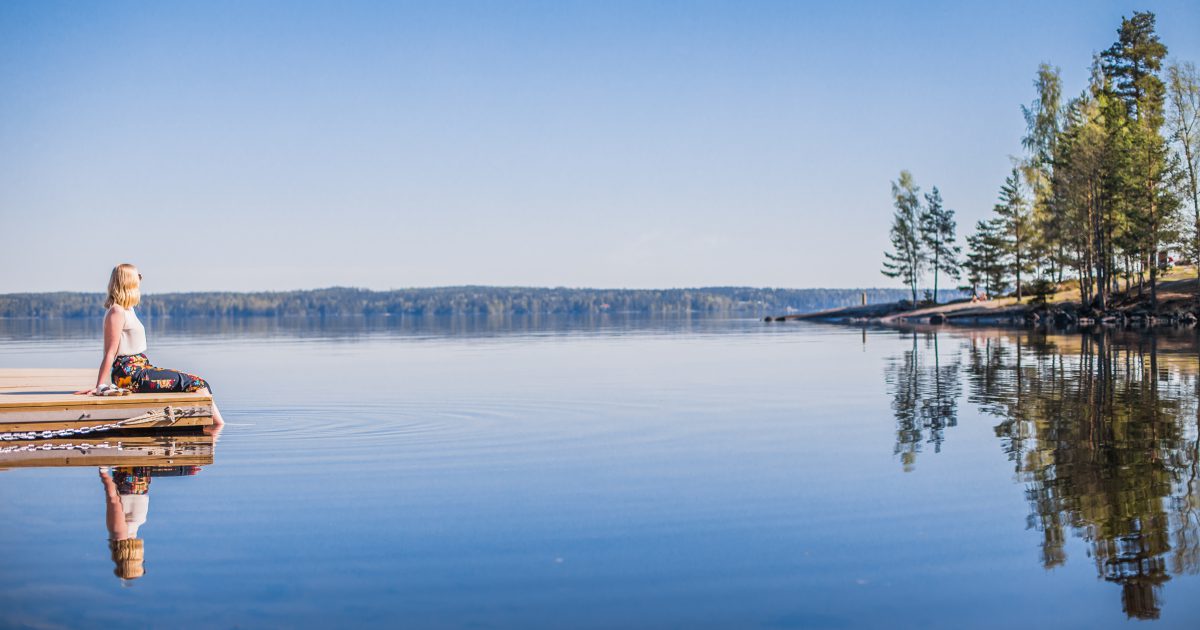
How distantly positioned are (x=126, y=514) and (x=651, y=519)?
5.25 m

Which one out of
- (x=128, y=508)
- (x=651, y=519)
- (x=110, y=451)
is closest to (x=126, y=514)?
(x=128, y=508)

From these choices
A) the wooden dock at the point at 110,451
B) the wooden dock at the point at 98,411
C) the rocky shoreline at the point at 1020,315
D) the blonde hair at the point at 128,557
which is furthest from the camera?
the rocky shoreline at the point at 1020,315

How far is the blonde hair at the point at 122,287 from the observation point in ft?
51.4

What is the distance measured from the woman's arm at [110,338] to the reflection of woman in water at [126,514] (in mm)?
3319

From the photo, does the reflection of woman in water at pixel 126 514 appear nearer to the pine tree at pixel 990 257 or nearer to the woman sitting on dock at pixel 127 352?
the woman sitting on dock at pixel 127 352

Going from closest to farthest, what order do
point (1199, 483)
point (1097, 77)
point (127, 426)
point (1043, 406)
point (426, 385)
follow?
point (1199, 483) < point (127, 426) < point (1043, 406) < point (426, 385) < point (1097, 77)

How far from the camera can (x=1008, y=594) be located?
7477 mm

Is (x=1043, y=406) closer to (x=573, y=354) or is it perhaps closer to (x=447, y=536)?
(x=447, y=536)

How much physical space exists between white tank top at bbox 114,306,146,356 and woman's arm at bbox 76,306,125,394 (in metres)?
0.08

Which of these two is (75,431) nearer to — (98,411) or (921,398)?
(98,411)

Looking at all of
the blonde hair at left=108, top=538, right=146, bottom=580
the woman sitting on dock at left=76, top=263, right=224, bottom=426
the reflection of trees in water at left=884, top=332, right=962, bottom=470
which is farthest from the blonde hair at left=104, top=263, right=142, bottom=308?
the reflection of trees in water at left=884, top=332, right=962, bottom=470

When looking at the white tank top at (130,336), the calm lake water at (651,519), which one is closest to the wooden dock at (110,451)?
the calm lake water at (651,519)

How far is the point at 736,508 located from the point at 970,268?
8437cm

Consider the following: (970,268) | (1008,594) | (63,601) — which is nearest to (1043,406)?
(1008,594)
